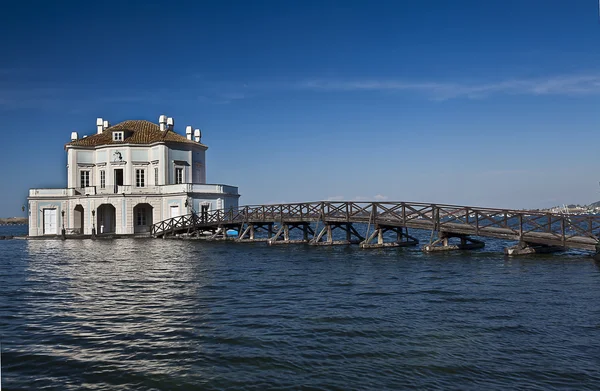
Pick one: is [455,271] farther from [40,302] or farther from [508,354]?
[40,302]

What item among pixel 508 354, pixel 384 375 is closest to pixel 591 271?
pixel 508 354

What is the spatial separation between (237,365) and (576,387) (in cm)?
567

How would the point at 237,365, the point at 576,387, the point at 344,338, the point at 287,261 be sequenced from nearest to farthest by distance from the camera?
the point at 576,387 < the point at 237,365 < the point at 344,338 < the point at 287,261

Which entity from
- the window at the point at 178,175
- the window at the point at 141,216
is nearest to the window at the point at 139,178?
the window at the point at 141,216

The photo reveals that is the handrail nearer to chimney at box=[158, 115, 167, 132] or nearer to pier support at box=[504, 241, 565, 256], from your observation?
pier support at box=[504, 241, 565, 256]

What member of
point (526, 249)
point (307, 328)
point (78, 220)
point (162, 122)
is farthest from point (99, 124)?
point (307, 328)

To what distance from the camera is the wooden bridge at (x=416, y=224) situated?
23.9m

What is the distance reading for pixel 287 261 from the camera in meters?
25.3

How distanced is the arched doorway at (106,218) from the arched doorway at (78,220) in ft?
8.37

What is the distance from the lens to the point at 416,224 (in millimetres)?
28594

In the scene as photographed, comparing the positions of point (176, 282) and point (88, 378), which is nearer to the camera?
point (88, 378)

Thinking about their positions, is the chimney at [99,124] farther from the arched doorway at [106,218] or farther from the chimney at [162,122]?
the arched doorway at [106,218]

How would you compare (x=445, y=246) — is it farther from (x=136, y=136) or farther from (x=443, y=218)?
(x=136, y=136)

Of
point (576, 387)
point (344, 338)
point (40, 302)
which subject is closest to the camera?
point (576, 387)
